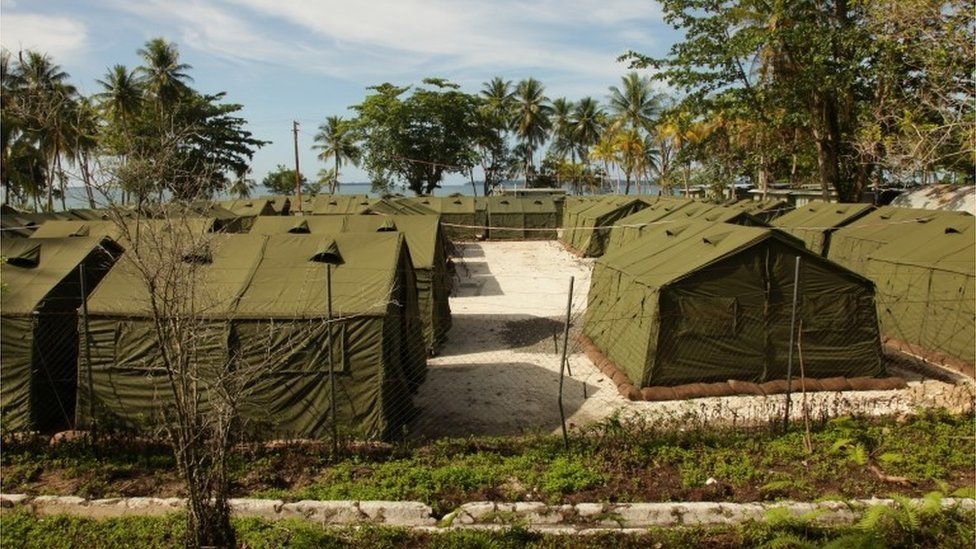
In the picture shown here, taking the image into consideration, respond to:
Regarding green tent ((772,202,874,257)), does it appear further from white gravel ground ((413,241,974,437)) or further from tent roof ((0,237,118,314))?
tent roof ((0,237,118,314))

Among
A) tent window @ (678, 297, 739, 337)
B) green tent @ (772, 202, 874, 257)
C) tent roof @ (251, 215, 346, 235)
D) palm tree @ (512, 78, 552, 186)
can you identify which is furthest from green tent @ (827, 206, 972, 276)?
palm tree @ (512, 78, 552, 186)

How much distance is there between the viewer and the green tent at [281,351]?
30.3ft

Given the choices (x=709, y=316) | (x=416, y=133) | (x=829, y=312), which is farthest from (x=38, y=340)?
(x=416, y=133)

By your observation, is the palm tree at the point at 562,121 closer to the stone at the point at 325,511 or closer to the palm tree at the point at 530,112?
the palm tree at the point at 530,112

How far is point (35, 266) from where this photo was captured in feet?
35.8

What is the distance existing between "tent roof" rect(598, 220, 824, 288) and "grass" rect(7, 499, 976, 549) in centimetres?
576

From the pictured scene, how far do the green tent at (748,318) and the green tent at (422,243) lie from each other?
468 centimetres

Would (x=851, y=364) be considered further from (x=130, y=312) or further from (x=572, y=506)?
(x=130, y=312)

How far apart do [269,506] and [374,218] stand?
1305cm

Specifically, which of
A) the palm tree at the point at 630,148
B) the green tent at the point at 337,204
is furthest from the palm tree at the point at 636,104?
the green tent at the point at 337,204

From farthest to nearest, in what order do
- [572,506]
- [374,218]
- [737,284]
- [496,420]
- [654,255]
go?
[374,218], [654,255], [737,284], [496,420], [572,506]

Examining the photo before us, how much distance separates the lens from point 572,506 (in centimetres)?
695

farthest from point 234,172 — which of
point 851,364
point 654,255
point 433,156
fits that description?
point 851,364

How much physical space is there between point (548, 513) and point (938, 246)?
1210 centimetres
